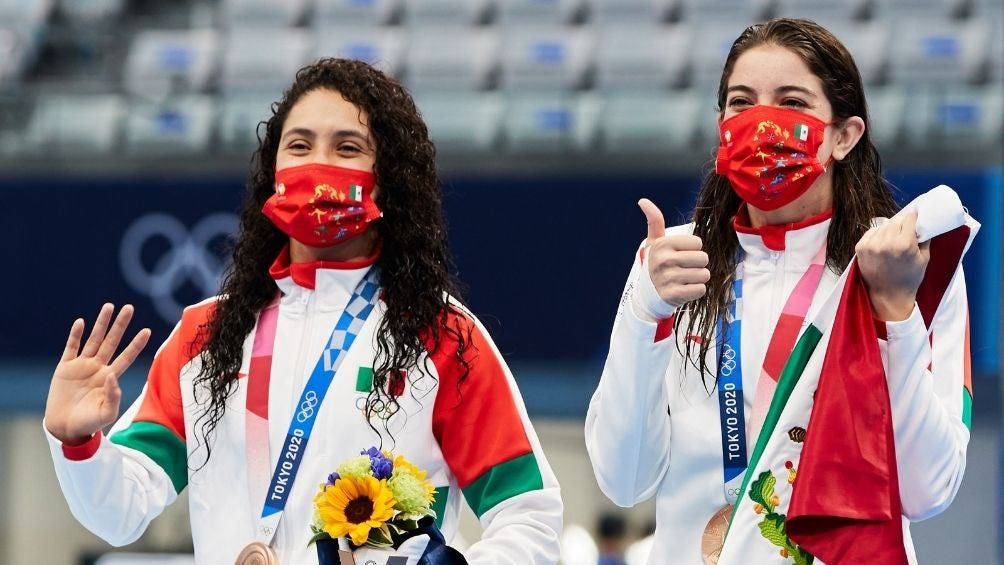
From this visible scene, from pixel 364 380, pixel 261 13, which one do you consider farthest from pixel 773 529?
pixel 261 13

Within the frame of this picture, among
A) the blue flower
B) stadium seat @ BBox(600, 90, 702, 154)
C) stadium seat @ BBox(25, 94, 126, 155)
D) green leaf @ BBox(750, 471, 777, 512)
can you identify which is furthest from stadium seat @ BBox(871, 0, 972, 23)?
the blue flower

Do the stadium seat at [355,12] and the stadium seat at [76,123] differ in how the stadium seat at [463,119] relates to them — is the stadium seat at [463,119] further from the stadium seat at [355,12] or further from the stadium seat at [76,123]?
the stadium seat at [355,12]

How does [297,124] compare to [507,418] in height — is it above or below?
above

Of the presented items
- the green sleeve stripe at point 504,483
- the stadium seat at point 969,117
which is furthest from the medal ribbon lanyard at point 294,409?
the stadium seat at point 969,117

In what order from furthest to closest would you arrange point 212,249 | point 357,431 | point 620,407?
point 212,249 < point 357,431 < point 620,407

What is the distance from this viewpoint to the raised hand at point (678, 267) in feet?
9.88

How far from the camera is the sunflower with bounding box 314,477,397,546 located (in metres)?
3.11

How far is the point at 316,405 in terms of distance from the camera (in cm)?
341

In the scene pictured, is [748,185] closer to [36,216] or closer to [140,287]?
[140,287]

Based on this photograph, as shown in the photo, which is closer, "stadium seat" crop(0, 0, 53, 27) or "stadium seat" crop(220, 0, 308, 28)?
"stadium seat" crop(220, 0, 308, 28)

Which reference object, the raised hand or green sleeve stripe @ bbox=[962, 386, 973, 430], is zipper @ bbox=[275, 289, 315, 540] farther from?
green sleeve stripe @ bbox=[962, 386, 973, 430]

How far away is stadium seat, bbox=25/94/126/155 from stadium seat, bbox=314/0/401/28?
195 centimetres

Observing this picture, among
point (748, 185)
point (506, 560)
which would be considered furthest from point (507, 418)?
point (748, 185)

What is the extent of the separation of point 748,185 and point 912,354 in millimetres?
522
